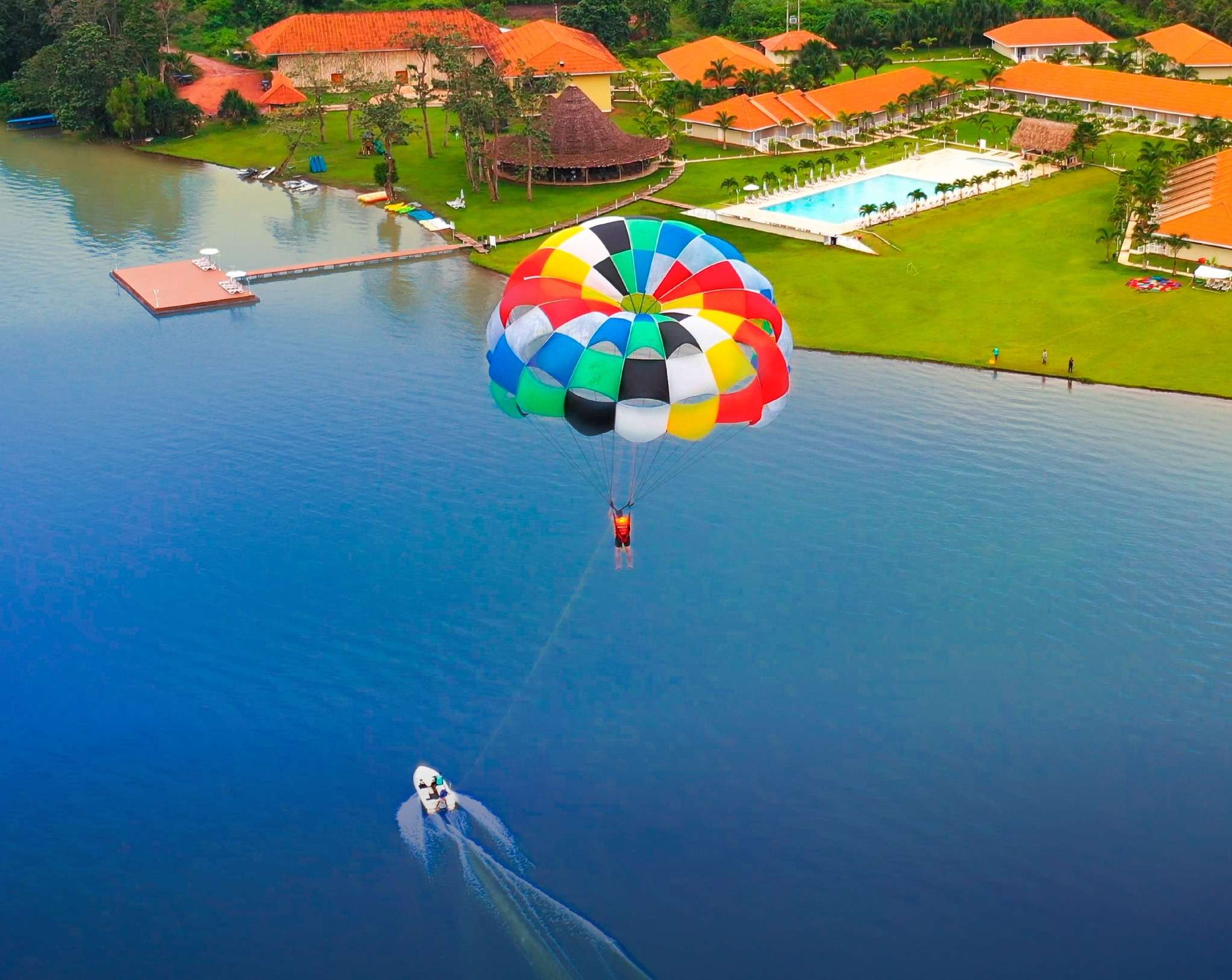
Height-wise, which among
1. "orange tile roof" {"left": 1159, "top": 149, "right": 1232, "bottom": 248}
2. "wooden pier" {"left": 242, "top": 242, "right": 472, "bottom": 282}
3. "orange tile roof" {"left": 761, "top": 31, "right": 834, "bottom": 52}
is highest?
"orange tile roof" {"left": 761, "top": 31, "right": 834, "bottom": 52}

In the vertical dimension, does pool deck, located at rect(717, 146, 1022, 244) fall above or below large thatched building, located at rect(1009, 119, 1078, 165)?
below

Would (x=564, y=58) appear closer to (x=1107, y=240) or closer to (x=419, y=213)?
(x=419, y=213)

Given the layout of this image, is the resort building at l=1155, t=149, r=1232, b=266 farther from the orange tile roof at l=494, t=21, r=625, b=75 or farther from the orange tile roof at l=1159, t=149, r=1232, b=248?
the orange tile roof at l=494, t=21, r=625, b=75

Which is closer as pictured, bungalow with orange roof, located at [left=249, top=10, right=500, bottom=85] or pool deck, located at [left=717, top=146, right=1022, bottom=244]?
pool deck, located at [left=717, top=146, right=1022, bottom=244]

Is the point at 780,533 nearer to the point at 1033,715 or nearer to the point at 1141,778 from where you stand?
the point at 1033,715

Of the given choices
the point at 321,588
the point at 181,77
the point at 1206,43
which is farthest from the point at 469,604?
the point at 1206,43

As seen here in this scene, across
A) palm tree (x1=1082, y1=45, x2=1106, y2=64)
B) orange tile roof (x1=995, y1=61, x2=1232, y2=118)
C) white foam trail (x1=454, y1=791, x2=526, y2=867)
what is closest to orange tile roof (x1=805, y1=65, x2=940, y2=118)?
orange tile roof (x1=995, y1=61, x2=1232, y2=118)
